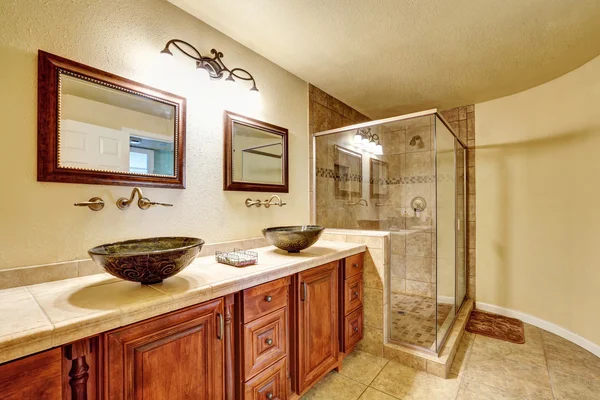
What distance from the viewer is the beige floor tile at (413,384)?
1677 mm

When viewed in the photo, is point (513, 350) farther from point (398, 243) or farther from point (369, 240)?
point (369, 240)

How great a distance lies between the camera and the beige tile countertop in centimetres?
71

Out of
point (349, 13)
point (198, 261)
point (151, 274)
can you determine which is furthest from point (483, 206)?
point (151, 274)

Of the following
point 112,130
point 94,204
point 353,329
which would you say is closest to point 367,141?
point 353,329

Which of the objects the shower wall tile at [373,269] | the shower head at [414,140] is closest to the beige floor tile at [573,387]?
the shower wall tile at [373,269]

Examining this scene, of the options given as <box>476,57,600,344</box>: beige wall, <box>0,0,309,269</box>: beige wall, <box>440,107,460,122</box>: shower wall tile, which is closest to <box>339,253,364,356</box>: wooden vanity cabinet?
<box>0,0,309,269</box>: beige wall

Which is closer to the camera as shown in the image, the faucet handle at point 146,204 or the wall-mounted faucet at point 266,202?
the faucet handle at point 146,204

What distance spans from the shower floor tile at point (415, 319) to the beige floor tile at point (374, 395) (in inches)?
20.0

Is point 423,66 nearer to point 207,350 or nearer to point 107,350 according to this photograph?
point 207,350

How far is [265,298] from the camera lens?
1338 mm

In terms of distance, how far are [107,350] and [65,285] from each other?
18.3 inches

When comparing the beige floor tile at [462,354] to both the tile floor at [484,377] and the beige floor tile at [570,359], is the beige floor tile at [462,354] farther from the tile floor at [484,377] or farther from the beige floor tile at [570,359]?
the beige floor tile at [570,359]

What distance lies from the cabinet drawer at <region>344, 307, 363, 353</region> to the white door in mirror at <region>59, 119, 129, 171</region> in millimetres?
1723

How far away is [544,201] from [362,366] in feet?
7.64
